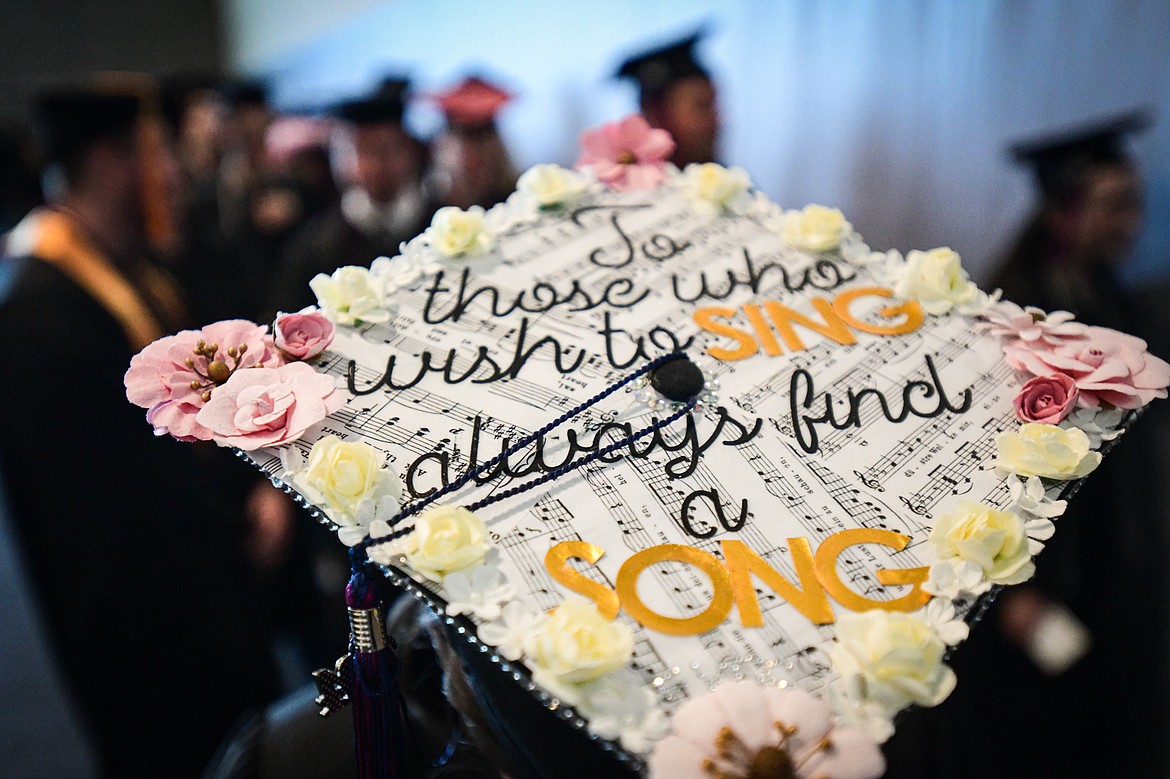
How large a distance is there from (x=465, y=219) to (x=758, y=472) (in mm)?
500

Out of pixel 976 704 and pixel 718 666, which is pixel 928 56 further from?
pixel 718 666

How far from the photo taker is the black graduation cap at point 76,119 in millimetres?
2223

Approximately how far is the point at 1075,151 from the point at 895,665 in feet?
5.89

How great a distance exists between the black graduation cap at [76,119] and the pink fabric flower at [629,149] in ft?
6.03

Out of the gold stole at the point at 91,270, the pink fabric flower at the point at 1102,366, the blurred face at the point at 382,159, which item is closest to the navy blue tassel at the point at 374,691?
the pink fabric flower at the point at 1102,366

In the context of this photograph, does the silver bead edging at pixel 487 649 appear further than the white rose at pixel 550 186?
No

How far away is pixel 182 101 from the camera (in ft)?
14.2

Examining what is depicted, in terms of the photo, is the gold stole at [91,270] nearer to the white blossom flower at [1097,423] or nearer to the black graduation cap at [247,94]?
the white blossom flower at [1097,423]

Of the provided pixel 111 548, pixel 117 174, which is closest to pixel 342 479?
pixel 111 548

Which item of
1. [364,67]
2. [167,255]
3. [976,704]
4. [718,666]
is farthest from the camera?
[364,67]

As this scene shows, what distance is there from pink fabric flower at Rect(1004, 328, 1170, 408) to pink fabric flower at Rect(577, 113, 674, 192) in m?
0.58

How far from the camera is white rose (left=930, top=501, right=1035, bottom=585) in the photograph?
2.26ft

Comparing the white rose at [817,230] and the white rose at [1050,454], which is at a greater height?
the white rose at [817,230]

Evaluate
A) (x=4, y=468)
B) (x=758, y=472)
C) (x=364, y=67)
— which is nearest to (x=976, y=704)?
(x=758, y=472)
